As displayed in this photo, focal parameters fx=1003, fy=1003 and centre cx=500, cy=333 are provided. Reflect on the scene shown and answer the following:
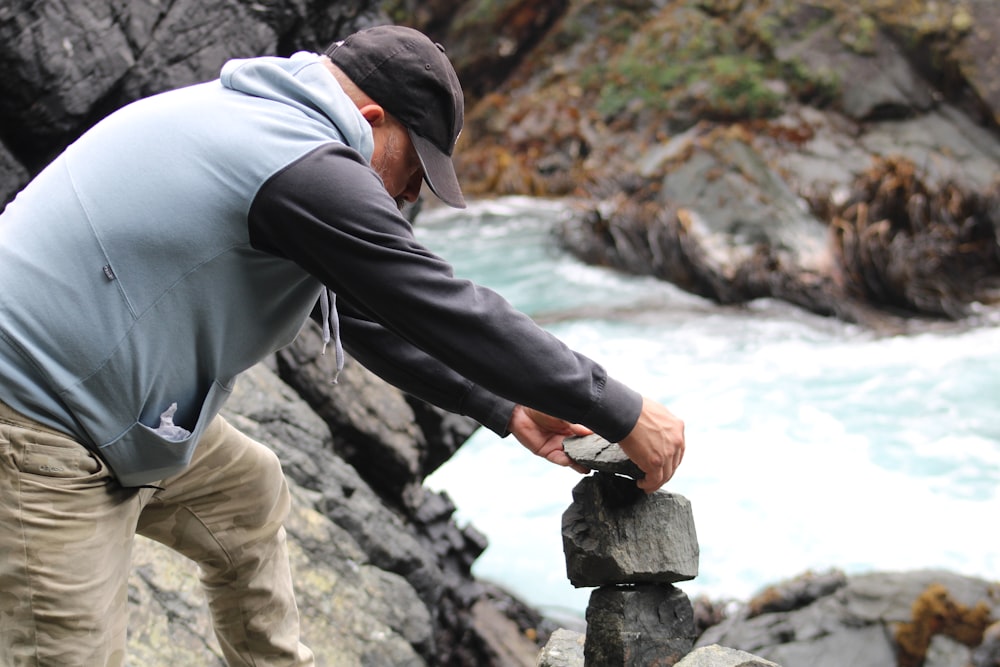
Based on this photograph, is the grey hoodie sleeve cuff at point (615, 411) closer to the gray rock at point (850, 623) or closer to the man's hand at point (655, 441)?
→ the man's hand at point (655, 441)

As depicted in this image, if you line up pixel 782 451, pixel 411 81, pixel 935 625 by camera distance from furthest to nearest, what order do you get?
pixel 782 451 → pixel 935 625 → pixel 411 81

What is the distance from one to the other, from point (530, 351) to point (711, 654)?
47.8 inches

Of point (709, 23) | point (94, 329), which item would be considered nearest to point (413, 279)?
point (94, 329)

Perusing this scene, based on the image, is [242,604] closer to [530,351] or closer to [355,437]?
[530,351]

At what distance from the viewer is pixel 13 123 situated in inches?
203

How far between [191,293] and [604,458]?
48.7 inches

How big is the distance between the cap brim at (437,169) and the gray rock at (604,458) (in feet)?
2.67

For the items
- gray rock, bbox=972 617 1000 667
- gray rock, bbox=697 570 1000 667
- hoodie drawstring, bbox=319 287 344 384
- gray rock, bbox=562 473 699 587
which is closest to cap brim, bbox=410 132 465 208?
hoodie drawstring, bbox=319 287 344 384

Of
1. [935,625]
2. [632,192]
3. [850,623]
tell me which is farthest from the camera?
[632,192]

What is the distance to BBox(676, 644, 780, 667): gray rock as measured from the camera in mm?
2855

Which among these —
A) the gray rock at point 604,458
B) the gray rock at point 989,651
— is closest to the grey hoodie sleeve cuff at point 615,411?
the gray rock at point 604,458

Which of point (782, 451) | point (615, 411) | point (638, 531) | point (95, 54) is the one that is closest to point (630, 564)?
point (638, 531)

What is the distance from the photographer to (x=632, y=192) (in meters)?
14.1

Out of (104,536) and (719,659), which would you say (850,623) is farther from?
(104,536)
